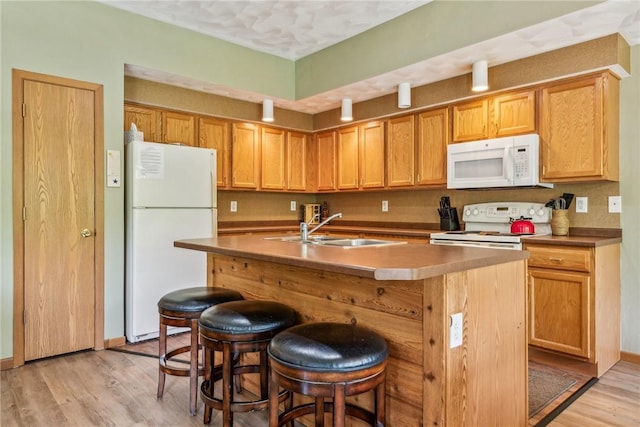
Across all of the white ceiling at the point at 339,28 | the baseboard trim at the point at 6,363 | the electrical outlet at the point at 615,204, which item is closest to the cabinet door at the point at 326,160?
the white ceiling at the point at 339,28

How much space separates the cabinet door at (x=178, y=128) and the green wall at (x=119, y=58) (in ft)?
1.61

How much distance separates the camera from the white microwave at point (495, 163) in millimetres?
3240

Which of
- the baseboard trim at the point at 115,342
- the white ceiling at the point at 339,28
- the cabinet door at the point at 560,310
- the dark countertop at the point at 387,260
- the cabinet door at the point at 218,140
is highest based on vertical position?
the white ceiling at the point at 339,28

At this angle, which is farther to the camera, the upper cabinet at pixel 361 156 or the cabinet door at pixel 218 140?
the upper cabinet at pixel 361 156

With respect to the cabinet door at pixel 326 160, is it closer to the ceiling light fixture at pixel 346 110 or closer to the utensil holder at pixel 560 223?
the ceiling light fixture at pixel 346 110

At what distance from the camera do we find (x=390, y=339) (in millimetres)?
1637

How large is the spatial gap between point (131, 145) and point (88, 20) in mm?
1001

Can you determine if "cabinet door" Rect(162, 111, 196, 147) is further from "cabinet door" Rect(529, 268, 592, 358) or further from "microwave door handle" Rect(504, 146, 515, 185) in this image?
"cabinet door" Rect(529, 268, 592, 358)

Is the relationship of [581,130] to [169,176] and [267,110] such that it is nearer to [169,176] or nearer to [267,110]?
[267,110]

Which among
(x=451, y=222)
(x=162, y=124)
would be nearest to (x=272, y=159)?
(x=162, y=124)

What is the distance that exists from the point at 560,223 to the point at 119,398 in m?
3.33

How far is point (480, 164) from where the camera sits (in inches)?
141

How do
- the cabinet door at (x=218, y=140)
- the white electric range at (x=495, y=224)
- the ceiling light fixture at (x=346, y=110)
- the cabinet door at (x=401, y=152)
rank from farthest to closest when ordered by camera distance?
the ceiling light fixture at (x=346, y=110) → the cabinet door at (x=218, y=140) → the cabinet door at (x=401, y=152) → the white electric range at (x=495, y=224)

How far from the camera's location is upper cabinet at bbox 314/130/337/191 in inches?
200
